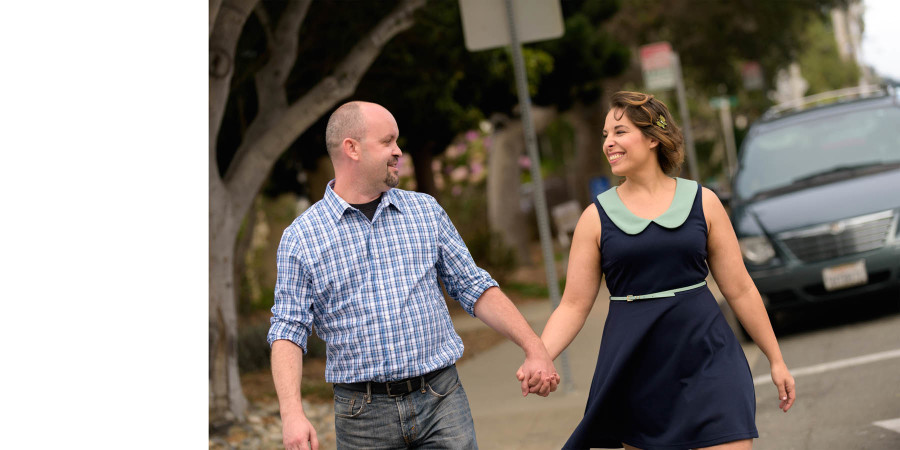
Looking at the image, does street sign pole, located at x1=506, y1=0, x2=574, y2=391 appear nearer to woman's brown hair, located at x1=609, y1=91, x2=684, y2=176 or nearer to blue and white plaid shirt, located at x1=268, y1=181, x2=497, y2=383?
woman's brown hair, located at x1=609, y1=91, x2=684, y2=176

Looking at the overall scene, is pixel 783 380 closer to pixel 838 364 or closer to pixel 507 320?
pixel 507 320

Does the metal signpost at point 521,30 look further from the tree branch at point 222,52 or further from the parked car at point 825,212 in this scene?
the parked car at point 825,212

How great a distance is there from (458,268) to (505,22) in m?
4.63

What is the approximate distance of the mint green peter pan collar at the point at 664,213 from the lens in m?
3.68

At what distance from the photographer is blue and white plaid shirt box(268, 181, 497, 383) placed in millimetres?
3584

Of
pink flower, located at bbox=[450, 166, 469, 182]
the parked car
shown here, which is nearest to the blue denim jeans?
the parked car

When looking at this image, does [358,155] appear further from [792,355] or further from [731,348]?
[792,355]

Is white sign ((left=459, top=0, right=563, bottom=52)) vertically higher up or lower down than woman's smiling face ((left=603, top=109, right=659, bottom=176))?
higher up

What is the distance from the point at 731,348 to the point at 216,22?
5487 mm

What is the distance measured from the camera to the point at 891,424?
6145mm

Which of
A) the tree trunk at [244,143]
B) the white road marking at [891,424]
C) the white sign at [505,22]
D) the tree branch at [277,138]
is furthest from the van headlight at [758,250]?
the tree branch at [277,138]

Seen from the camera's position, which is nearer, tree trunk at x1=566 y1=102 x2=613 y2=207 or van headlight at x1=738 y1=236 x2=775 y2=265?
van headlight at x1=738 y1=236 x2=775 y2=265

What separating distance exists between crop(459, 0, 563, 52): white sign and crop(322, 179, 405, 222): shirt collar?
442 centimetres

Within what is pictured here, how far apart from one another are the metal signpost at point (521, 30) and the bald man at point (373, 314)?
431 cm
